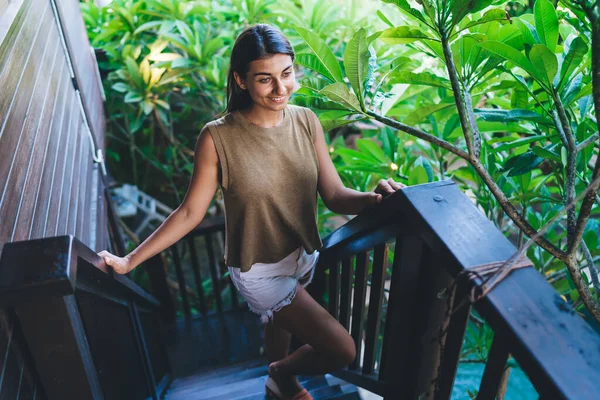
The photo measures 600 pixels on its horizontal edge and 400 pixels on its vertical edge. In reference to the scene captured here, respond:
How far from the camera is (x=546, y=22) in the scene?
1167 millimetres

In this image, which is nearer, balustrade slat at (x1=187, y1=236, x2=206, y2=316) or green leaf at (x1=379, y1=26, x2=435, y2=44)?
green leaf at (x1=379, y1=26, x2=435, y2=44)

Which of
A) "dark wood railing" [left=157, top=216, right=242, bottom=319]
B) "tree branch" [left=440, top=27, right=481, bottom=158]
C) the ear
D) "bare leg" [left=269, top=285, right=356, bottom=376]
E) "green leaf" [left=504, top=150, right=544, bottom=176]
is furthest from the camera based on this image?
"dark wood railing" [left=157, top=216, right=242, bottom=319]

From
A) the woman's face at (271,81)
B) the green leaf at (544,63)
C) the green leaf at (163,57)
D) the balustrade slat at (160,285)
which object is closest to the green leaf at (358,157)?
the woman's face at (271,81)

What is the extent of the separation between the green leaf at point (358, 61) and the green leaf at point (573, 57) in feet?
1.52

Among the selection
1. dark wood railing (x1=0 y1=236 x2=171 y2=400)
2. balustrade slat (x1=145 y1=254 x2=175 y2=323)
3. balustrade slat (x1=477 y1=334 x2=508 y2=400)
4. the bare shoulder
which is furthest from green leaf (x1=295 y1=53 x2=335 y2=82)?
balustrade slat (x1=145 y1=254 x2=175 y2=323)

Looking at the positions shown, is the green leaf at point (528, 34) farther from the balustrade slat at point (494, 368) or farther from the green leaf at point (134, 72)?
the green leaf at point (134, 72)

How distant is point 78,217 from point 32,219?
754mm

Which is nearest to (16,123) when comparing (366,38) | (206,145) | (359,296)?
(206,145)

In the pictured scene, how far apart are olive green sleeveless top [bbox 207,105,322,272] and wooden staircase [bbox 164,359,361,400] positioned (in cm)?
81

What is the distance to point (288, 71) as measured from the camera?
4.59 feet

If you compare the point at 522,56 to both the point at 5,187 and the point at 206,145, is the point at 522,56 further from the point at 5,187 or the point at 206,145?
the point at 5,187

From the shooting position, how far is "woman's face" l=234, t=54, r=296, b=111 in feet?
4.47

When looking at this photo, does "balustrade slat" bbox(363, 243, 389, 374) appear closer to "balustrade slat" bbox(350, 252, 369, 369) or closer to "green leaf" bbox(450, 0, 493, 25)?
"balustrade slat" bbox(350, 252, 369, 369)

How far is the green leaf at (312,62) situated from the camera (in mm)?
1385
